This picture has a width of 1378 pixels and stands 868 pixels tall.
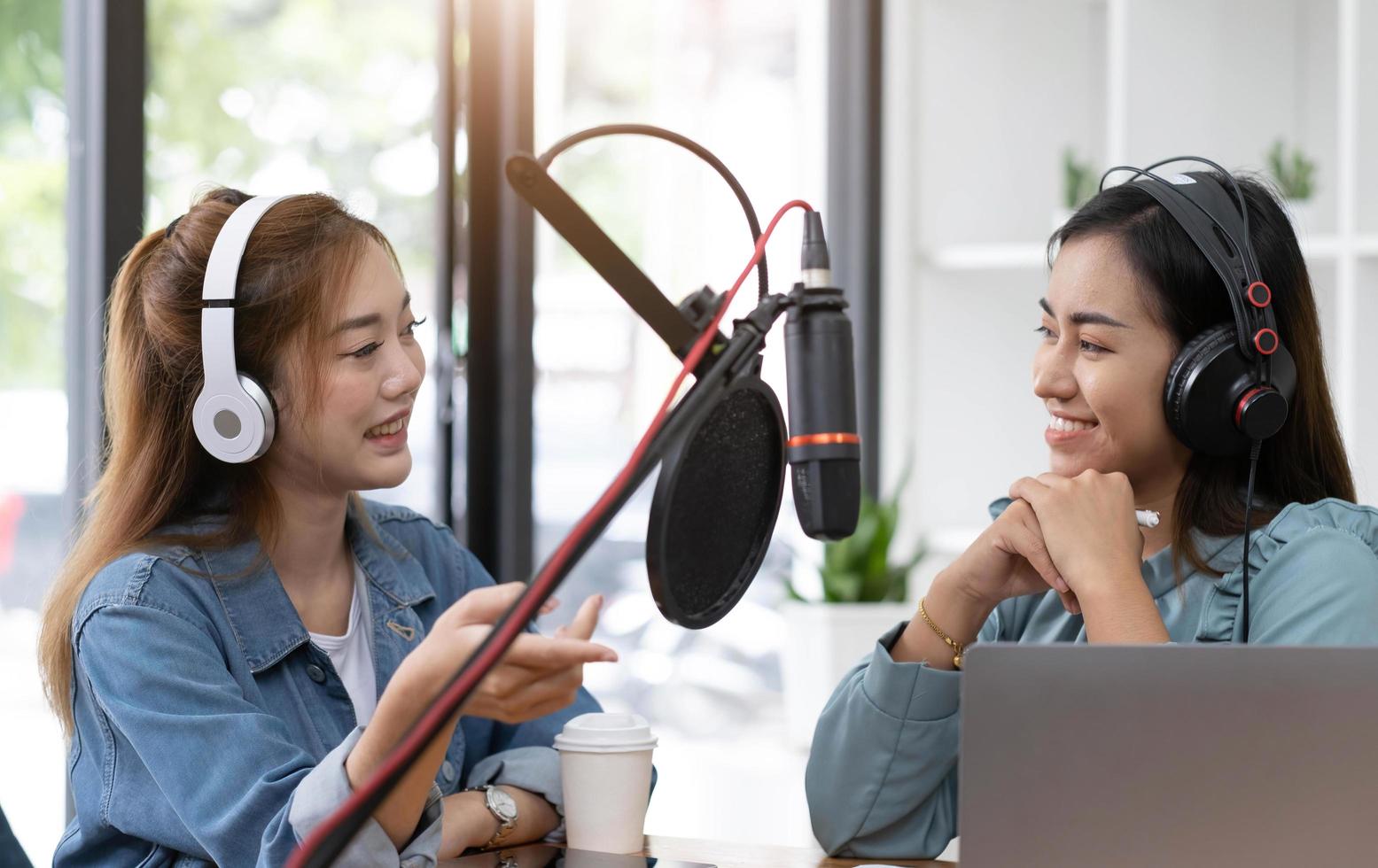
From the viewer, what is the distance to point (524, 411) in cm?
275

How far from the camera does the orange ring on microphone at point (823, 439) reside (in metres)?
0.86

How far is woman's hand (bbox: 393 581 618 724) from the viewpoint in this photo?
0.90 meters

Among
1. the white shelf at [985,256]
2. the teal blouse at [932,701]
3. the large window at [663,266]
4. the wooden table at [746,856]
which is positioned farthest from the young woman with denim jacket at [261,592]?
the white shelf at [985,256]

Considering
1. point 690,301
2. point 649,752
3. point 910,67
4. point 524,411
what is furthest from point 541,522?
point 690,301

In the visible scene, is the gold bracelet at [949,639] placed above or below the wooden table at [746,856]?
above

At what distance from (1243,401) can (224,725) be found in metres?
0.96

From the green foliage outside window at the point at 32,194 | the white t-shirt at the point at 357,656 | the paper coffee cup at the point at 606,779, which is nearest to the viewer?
the paper coffee cup at the point at 606,779

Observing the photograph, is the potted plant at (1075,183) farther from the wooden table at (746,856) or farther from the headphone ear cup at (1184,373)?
the wooden table at (746,856)

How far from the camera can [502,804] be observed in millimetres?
1287

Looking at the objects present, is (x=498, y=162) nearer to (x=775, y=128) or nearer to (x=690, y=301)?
(x=775, y=128)

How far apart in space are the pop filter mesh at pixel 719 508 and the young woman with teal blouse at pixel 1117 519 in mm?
424

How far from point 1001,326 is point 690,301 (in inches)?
95.7

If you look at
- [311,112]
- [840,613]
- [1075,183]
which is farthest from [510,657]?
[1075,183]

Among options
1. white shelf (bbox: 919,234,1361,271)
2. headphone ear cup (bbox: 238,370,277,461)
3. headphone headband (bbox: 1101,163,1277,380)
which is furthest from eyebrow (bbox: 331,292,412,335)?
white shelf (bbox: 919,234,1361,271)
